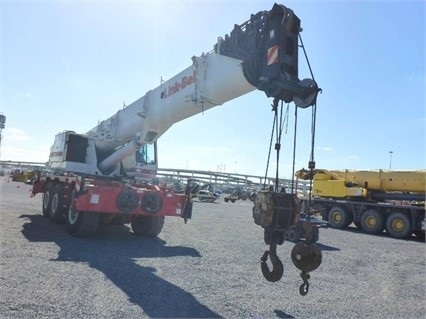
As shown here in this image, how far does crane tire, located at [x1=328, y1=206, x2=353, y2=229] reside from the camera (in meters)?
18.4

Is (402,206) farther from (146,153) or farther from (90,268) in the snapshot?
(90,268)

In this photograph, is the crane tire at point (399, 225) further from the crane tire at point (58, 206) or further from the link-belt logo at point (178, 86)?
the crane tire at point (58, 206)

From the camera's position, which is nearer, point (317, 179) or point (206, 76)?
point (206, 76)

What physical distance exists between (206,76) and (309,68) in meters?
3.17

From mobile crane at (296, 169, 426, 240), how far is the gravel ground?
627 cm

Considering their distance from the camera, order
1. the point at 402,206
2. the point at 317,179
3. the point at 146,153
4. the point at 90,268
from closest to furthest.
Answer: the point at 90,268, the point at 146,153, the point at 402,206, the point at 317,179

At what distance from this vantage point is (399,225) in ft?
53.3

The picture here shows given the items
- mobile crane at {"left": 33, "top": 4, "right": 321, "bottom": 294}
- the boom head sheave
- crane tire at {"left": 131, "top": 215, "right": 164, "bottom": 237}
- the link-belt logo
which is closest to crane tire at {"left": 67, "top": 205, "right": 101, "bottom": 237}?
mobile crane at {"left": 33, "top": 4, "right": 321, "bottom": 294}

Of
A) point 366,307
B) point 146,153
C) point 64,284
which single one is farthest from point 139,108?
point 366,307

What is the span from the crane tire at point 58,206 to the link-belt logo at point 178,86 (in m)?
4.93

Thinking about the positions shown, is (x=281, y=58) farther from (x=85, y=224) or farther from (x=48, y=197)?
(x=48, y=197)

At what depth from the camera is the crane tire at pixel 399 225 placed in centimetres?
1594

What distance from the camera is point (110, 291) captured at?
534 centimetres

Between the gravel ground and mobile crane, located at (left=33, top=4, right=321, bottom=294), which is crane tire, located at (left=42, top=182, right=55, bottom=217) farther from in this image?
the gravel ground
